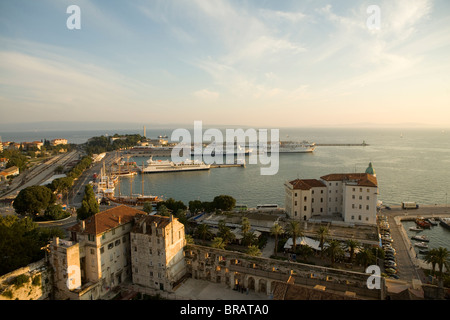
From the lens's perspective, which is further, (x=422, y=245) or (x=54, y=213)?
(x=54, y=213)

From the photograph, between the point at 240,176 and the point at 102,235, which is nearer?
the point at 102,235

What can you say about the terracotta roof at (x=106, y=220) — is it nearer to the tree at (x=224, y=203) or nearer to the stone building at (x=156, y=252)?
the stone building at (x=156, y=252)

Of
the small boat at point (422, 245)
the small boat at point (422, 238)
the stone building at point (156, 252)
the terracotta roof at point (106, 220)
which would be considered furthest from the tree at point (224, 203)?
the small boat at point (422, 238)

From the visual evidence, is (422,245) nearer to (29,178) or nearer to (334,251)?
(334,251)

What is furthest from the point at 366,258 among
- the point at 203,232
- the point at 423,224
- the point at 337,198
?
the point at 423,224

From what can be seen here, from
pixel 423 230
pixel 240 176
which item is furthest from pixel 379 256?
pixel 240 176

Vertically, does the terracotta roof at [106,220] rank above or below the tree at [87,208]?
above
